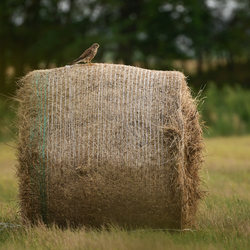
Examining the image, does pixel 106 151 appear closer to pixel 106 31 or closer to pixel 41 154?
pixel 41 154

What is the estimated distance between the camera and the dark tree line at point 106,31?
20.2 m

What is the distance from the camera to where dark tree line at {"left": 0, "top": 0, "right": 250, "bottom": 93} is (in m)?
20.2

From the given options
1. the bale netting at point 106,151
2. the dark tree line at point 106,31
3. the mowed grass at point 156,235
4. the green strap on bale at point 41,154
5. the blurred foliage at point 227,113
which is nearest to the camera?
the mowed grass at point 156,235

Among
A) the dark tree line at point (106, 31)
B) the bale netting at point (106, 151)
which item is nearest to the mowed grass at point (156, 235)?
the bale netting at point (106, 151)

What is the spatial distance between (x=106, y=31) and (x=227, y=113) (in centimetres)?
770

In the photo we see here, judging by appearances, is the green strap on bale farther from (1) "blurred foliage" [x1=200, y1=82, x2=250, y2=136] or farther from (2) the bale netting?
(1) "blurred foliage" [x1=200, y1=82, x2=250, y2=136]

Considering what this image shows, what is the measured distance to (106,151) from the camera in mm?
4262

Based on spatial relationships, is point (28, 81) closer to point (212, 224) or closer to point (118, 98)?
point (118, 98)

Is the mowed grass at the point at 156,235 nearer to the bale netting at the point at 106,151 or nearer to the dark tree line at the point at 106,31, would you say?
the bale netting at the point at 106,151

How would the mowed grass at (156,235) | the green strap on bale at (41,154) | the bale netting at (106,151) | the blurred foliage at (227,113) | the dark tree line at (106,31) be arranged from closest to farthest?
the mowed grass at (156,235)
the bale netting at (106,151)
the green strap on bale at (41,154)
the blurred foliage at (227,113)
the dark tree line at (106,31)

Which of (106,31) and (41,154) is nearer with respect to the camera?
(41,154)

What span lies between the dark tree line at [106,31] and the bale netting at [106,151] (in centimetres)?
1546

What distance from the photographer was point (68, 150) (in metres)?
4.31

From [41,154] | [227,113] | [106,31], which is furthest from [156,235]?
[106,31]
